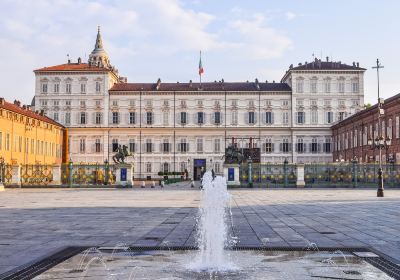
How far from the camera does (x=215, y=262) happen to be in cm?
737

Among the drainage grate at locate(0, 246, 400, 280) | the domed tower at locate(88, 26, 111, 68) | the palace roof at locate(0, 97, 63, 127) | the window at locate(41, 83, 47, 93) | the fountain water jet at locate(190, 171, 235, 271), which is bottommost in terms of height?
the drainage grate at locate(0, 246, 400, 280)

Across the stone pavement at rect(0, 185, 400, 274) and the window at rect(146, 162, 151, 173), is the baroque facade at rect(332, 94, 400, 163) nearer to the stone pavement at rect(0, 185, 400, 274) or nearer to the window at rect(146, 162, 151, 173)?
the window at rect(146, 162, 151, 173)

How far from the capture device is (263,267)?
7.16 metres

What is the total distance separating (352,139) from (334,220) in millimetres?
52763

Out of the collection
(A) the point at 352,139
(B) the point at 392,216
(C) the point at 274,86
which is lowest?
(B) the point at 392,216

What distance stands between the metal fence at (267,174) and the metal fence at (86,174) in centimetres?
1060

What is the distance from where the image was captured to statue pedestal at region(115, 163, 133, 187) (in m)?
41.8

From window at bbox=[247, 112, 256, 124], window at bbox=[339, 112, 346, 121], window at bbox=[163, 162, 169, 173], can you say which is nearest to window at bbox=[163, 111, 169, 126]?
window at bbox=[163, 162, 169, 173]

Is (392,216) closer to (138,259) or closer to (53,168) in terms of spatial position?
(138,259)

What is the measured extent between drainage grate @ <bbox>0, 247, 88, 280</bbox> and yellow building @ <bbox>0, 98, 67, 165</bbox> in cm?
4892

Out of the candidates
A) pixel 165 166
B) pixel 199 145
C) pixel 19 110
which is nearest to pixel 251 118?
pixel 199 145

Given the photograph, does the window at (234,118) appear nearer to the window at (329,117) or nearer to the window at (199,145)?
the window at (199,145)

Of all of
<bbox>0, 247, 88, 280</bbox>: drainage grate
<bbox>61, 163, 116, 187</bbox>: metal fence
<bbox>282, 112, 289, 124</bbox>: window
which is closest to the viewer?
<bbox>0, 247, 88, 280</bbox>: drainage grate

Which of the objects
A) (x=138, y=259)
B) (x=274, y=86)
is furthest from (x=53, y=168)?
(x=274, y=86)
